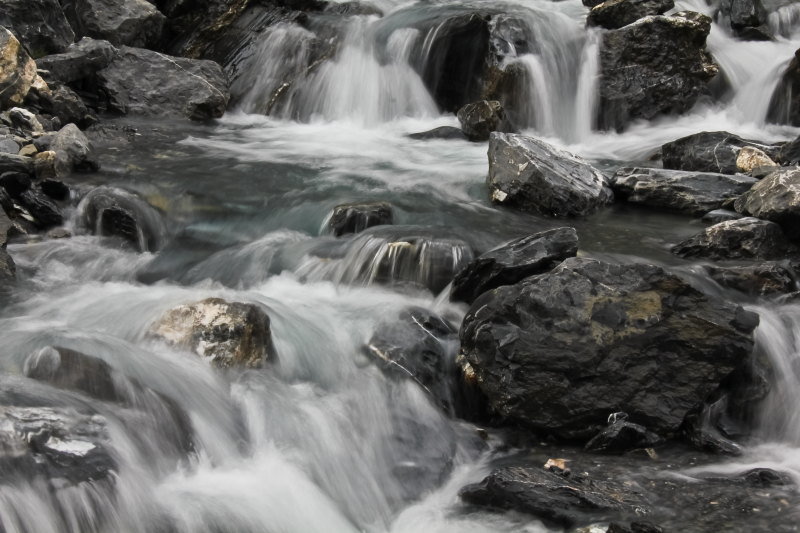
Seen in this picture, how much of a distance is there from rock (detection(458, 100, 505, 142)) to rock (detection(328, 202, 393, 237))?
3.67 metres

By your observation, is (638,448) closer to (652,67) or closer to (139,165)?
(139,165)

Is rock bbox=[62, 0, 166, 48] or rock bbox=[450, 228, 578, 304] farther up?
rock bbox=[62, 0, 166, 48]

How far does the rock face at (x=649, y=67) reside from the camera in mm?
11914

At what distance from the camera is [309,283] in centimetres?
672

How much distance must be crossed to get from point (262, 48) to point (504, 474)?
1001 cm

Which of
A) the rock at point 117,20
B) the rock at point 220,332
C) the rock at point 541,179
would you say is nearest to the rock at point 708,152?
the rock at point 541,179

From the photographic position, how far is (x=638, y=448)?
495cm

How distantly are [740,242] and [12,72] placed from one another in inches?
297

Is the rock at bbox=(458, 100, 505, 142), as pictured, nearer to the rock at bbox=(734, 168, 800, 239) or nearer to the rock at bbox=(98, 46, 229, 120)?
the rock at bbox=(98, 46, 229, 120)

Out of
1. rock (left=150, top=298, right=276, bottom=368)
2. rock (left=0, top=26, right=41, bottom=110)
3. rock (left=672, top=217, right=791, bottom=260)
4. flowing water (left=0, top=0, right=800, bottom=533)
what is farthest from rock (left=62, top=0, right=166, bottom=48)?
rock (left=672, top=217, right=791, bottom=260)

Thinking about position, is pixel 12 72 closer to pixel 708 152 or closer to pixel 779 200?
pixel 708 152

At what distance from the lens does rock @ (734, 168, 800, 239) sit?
715 centimetres

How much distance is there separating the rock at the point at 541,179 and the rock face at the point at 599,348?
2.69 metres

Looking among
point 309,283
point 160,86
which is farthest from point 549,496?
point 160,86
